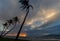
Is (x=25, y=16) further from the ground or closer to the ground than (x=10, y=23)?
closer to the ground

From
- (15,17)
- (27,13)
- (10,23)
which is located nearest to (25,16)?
(27,13)

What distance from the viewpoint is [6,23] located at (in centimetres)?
8269

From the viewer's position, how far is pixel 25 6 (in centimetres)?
5928

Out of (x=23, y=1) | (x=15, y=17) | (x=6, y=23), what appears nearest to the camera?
(x=23, y=1)

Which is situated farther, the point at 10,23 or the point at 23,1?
the point at 10,23

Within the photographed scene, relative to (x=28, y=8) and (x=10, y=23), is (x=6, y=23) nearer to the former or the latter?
(x=10, y=23)

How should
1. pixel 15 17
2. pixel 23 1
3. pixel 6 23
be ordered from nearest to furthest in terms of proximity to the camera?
pixel 23 1 < pixel 15 17 < pixel 6 23

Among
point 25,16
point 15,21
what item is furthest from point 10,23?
point 25,16

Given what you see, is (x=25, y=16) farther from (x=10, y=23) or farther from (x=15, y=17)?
(x=10, y=23)

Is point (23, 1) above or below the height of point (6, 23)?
below

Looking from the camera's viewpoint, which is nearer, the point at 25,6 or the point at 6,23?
the point at 25,6

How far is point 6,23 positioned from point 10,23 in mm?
4725

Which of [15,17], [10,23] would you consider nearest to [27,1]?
[15,17]

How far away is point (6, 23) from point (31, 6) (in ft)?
84.6
